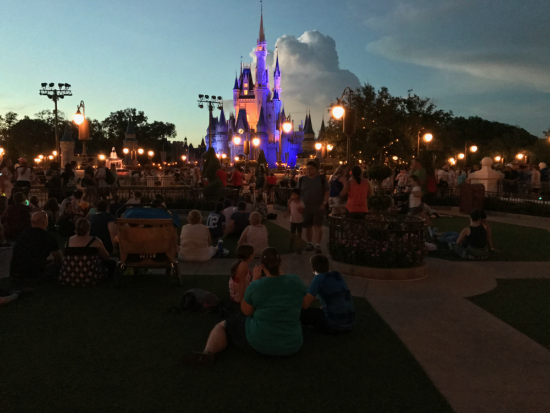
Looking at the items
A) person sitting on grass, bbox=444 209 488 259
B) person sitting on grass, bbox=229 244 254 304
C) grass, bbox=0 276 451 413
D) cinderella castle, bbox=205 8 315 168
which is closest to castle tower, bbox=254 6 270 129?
cinderella castle, bbox=205 8 315 168

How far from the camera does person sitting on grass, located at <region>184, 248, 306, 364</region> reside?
4414 millimetres

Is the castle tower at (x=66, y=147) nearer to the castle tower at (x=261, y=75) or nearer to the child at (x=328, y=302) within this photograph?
the child at (x=328, y=302)

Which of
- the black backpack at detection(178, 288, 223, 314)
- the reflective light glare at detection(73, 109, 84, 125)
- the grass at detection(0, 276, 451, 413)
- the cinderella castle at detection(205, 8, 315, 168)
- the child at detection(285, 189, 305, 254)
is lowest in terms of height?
the grass at detection(0, 276, 451, 413)

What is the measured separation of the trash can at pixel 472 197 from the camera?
18594 mm

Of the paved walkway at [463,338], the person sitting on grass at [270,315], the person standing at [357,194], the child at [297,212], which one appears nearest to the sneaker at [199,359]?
the person sitting on grass at [270,315]

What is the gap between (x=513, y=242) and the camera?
39.8 feet

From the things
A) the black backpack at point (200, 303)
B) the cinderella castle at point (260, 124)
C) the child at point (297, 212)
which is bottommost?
the black backpack at point (200, 303)

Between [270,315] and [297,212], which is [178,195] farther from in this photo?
[270,315]

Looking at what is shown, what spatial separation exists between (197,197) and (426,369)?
1596 cm

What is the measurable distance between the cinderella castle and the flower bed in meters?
99.6

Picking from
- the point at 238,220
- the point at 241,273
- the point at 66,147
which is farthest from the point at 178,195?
the point at 66,147

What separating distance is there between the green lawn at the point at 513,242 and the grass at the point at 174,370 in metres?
5.37

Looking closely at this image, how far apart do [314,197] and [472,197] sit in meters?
11.3

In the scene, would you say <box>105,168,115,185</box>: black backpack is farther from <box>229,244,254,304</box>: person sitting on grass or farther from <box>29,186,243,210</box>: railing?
<box>229,244,254,304</box>: person sitting on grass
